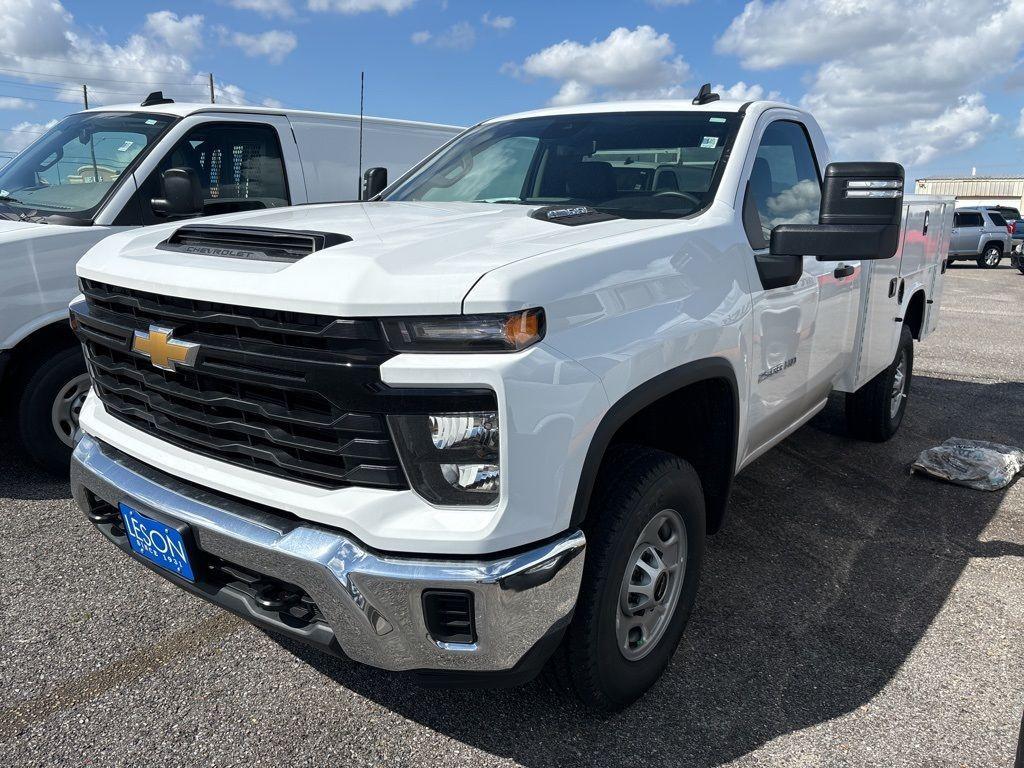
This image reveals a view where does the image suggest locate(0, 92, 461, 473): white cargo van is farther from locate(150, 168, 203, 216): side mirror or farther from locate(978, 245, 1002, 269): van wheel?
locate(978, 245, 1002, 269): van wheel

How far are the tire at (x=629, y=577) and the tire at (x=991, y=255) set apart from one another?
24534 mm

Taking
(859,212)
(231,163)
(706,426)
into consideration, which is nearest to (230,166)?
(231,163)

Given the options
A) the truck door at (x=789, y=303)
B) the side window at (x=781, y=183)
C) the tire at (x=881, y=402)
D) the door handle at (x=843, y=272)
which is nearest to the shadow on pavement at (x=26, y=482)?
the truck door at (x=789, y=303)

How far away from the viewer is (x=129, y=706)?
255 cm

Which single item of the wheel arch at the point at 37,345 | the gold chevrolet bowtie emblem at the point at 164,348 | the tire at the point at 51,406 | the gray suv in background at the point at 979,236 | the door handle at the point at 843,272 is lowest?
the gray suv in background at the point at 979,236

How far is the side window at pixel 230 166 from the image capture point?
460 centimetres

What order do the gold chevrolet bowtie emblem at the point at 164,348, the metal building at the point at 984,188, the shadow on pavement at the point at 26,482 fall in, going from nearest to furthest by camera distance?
the gold chevrolet bowtie emblem at the point at 164,348 → the shadow on pavement at the point at 26,482 → the metal building at the point at 984,188

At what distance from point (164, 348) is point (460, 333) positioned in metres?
0.93

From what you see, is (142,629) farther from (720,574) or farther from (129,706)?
(720,574)

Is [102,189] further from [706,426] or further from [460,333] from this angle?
[706,426]

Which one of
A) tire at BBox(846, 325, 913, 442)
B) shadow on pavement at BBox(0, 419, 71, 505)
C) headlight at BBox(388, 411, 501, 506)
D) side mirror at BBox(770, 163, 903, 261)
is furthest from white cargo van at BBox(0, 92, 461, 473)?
tire at BBox(846, 325, 913, 442)

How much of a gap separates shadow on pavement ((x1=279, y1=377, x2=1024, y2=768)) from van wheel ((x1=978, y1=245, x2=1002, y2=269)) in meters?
21.5

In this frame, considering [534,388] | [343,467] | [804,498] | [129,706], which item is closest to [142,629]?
[129,706]

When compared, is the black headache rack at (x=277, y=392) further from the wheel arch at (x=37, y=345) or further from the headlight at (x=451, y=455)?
the wheel arch at (x=37, y=345)
